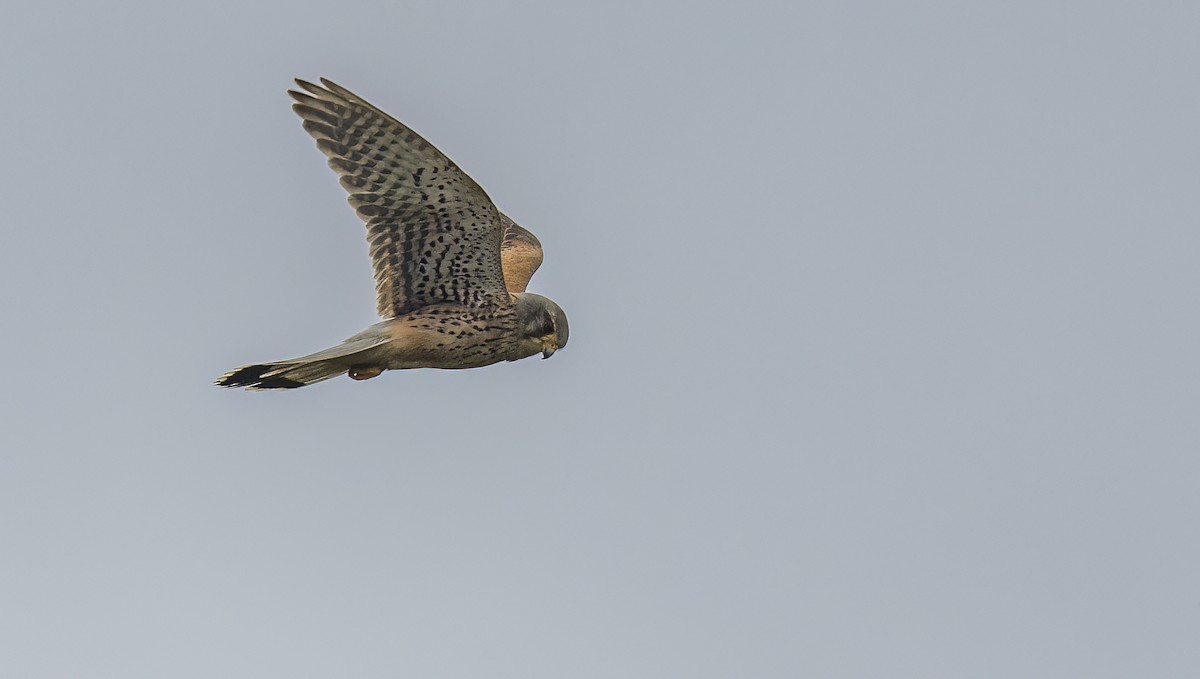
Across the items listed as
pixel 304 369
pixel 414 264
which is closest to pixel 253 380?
pixel 304 369

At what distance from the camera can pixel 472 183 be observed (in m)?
12.5

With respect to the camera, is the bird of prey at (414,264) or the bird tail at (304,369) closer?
the bird tail at (304,369)

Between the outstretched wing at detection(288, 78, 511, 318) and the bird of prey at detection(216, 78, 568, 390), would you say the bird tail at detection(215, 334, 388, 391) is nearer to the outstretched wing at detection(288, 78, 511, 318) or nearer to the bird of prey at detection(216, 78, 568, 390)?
the bird of prey at detection(216, 78, 568, 390)

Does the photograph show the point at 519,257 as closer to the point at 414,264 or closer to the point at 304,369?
the point at 414,264

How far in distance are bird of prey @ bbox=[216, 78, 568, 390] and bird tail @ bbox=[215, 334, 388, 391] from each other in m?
0.01

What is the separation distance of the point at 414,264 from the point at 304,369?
128 centimetres

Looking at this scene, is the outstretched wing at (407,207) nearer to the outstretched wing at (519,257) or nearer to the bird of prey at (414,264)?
the bird of prey at (414,264)

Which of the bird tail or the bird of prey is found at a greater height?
the bird of prey

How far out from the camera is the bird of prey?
40.7 feet

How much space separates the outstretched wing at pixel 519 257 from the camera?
585 inches

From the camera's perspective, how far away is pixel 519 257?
1515 centimetres

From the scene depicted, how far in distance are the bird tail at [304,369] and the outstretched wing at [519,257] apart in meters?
2.29

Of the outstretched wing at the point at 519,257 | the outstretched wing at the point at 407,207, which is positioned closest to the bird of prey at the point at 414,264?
the outstretched wing at the point at 407,207

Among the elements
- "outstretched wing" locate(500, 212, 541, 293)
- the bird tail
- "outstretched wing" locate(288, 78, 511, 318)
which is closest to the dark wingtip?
the bird tail
